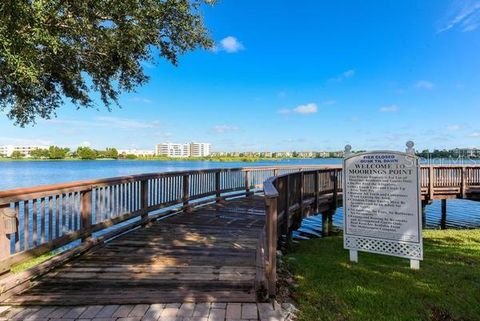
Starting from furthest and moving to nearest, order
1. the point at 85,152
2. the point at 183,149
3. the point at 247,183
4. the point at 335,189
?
the point at 183,149, the point at 85,152, the point at 247,183, the point at 335,189

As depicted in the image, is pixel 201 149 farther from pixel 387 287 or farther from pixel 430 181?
pixel 387 287

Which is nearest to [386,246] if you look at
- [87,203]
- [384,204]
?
[384,204]

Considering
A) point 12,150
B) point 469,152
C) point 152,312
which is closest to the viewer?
point 152,312

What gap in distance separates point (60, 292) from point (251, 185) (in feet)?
32.8

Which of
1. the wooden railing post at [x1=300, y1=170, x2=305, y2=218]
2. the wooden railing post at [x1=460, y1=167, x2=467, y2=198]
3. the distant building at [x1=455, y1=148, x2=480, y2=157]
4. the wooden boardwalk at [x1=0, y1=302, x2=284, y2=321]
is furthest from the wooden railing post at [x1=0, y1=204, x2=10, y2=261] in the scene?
the distant building at [x1=455, y1=148, x2=480, y2=157]

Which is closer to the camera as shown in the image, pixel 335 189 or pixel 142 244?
pixel 142 244

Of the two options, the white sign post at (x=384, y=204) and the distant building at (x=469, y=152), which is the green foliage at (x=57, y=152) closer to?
the distant building at (x=469, y=152)

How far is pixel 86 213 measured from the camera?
18.7 feet

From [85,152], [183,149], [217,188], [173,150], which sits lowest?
[217,188]

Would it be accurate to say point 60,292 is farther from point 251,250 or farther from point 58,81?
point 58,81

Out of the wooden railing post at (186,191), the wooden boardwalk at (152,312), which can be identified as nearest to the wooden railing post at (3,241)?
the wooden boardwalk at (152,312)

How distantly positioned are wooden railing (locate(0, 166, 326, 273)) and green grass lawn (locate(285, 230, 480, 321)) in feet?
11.5

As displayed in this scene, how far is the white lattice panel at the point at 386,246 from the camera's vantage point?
18.2 ft

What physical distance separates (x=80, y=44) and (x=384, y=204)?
23.7 ft
